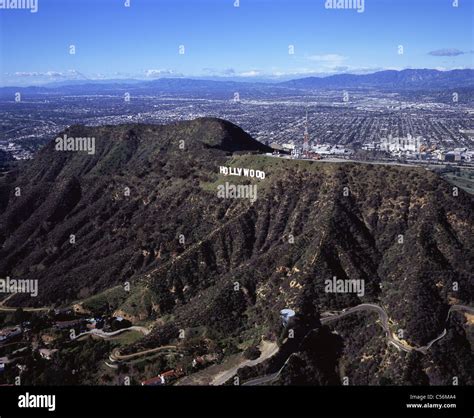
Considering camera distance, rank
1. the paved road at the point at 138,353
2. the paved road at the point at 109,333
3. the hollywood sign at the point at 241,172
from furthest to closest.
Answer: the hollywood sign at the point at 241,172
the paved road at the point at 109,333
the paved road at the point at 138,353

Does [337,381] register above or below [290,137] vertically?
below

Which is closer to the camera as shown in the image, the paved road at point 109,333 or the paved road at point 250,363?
the paved road at point 250,363

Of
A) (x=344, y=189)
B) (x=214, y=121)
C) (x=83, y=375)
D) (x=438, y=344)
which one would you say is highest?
(x=214, y=121)

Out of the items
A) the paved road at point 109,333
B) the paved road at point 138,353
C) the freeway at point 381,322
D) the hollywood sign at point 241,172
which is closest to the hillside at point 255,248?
the freeway at point 381,322

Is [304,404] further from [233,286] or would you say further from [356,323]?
[233,286]

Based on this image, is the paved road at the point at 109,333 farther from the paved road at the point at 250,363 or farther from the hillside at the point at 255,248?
the paved road at the point at 250,363

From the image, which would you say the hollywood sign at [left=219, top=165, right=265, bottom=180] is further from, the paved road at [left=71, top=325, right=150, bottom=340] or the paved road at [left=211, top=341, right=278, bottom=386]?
the paved road at [left=211, top=341, right=278, bottom=386]

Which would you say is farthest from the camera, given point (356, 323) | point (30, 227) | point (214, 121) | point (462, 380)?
point (214, 121)

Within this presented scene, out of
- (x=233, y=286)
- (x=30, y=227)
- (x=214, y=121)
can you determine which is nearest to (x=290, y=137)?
(x=214, y=121)
